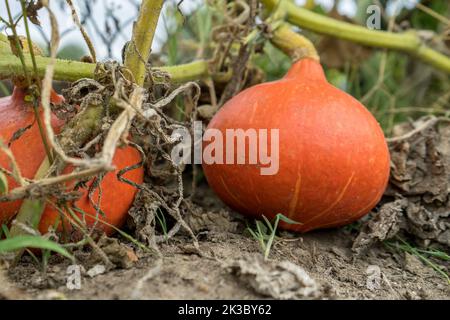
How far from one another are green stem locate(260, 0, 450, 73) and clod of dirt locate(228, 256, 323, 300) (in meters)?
1.03

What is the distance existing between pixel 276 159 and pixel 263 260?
37 centimetres

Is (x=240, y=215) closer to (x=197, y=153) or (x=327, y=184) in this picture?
(x=197, y=153)

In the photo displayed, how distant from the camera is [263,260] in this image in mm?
1158

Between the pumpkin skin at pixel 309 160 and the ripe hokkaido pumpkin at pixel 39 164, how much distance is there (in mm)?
265

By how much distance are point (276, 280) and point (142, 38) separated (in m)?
0.62

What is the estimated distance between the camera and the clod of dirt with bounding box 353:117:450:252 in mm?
→ 1617

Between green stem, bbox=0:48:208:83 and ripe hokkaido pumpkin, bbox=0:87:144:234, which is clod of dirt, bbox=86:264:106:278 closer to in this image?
ripe hokkaido pumpkin, bbox=0:87:144:234

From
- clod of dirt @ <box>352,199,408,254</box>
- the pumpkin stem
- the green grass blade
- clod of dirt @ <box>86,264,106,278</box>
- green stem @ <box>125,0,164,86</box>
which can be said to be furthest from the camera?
→ the pumpkin stem

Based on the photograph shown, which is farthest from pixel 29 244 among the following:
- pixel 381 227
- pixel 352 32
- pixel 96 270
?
pixel 352 32

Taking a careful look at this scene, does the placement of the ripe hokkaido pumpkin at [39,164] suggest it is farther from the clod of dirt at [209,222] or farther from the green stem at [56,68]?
the clod of dirt at [209,222]

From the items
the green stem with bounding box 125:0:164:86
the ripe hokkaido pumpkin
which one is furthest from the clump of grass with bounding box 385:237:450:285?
the green stem with bounding box 125:0:164:86

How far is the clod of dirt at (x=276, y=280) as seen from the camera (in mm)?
1067

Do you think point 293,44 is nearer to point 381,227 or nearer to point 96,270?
point 381,227
